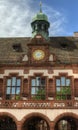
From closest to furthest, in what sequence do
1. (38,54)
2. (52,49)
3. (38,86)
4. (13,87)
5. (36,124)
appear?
(38,86)
(13,87)
(38,54)
(36,124)
(52,49)

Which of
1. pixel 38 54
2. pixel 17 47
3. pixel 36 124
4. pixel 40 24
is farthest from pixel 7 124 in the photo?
pixel 40 24

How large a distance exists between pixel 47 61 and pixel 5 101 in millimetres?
6315

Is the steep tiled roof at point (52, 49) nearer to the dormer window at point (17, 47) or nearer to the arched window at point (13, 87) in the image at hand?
the dormer window at point (17, 47)

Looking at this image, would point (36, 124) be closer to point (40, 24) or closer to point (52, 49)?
point (52, 49)

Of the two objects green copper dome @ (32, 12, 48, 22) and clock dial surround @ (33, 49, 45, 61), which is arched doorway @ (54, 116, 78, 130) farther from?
green copper dome @ (32, 12, 48, 22)

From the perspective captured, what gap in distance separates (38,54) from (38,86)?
353cm

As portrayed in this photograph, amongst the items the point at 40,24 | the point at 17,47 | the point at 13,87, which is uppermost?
the point at 40,24

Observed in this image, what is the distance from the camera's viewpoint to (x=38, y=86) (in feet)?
107

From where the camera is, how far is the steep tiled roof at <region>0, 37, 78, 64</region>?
111ft

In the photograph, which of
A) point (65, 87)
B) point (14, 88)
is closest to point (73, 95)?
point (65, 87)

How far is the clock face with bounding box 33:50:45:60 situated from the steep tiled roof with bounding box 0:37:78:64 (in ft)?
4.48

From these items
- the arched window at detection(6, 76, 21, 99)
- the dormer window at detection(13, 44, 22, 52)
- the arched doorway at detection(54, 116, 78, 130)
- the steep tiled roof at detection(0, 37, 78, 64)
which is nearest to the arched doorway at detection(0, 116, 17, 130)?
the arched window at detection(6, 76, 21, 99)

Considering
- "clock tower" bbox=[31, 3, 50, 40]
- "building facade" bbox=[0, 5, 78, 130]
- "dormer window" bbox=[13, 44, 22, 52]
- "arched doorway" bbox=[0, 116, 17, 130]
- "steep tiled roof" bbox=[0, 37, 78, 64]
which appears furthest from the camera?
"clock tower" bbox=[31, 3, 50, 40]

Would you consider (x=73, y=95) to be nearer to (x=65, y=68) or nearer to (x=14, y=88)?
(x=65, y=68)
